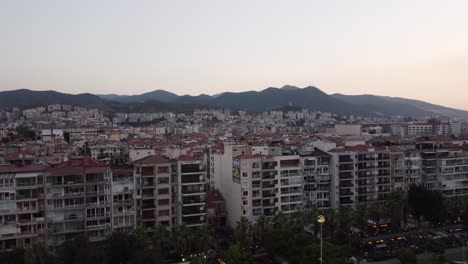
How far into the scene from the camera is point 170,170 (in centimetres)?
4481

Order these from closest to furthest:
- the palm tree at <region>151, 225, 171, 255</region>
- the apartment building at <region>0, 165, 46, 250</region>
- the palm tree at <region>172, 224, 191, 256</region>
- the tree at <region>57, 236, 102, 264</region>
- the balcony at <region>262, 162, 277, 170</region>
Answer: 1. the tree at <region>57, 236, 102, 264</region>
2. the apartment building at <region>0, 165, 46, 250</region>
3. the palm tree at <region>151, 225, 171, 255</region>
4. the palm tree at <region>172, 224, 191, 256</region>
5. the balcony at <region>262, 162, 277, 170</region>

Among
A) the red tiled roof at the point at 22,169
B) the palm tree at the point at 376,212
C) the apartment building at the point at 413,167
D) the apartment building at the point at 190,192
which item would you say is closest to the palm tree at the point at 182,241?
the apartment building at the point at 190,192

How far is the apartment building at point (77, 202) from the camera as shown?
38875 mm

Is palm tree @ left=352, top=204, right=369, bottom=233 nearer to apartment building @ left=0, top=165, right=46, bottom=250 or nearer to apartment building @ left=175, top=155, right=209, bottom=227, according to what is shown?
apartment building @ left=175, top=155, right=209, bottom=227

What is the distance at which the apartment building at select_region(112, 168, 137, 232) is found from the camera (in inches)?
1619

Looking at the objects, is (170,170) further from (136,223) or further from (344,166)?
(344,166)

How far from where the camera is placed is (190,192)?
46031mm

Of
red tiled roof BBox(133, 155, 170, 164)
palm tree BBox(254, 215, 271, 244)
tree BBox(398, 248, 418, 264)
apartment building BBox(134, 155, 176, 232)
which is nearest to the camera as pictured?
tree BBox(398, 248, 418, 264)

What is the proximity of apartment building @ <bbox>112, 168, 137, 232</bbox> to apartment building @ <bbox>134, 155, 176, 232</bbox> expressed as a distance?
1.39 m

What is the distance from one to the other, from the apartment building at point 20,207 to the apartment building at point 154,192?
8.68m

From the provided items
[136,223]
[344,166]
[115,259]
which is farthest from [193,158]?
[344,166]

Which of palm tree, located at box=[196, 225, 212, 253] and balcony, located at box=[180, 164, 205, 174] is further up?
balcony, located at box=[180, 164, 205, 174]

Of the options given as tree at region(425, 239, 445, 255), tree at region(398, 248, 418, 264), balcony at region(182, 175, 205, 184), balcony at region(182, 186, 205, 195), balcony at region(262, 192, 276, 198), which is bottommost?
tree at region(425, 239, 445, 255)

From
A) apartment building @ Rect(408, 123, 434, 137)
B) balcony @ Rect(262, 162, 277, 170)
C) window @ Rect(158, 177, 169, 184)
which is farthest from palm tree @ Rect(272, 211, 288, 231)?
apartment building @ Rect(408, 123, 434, 137)
